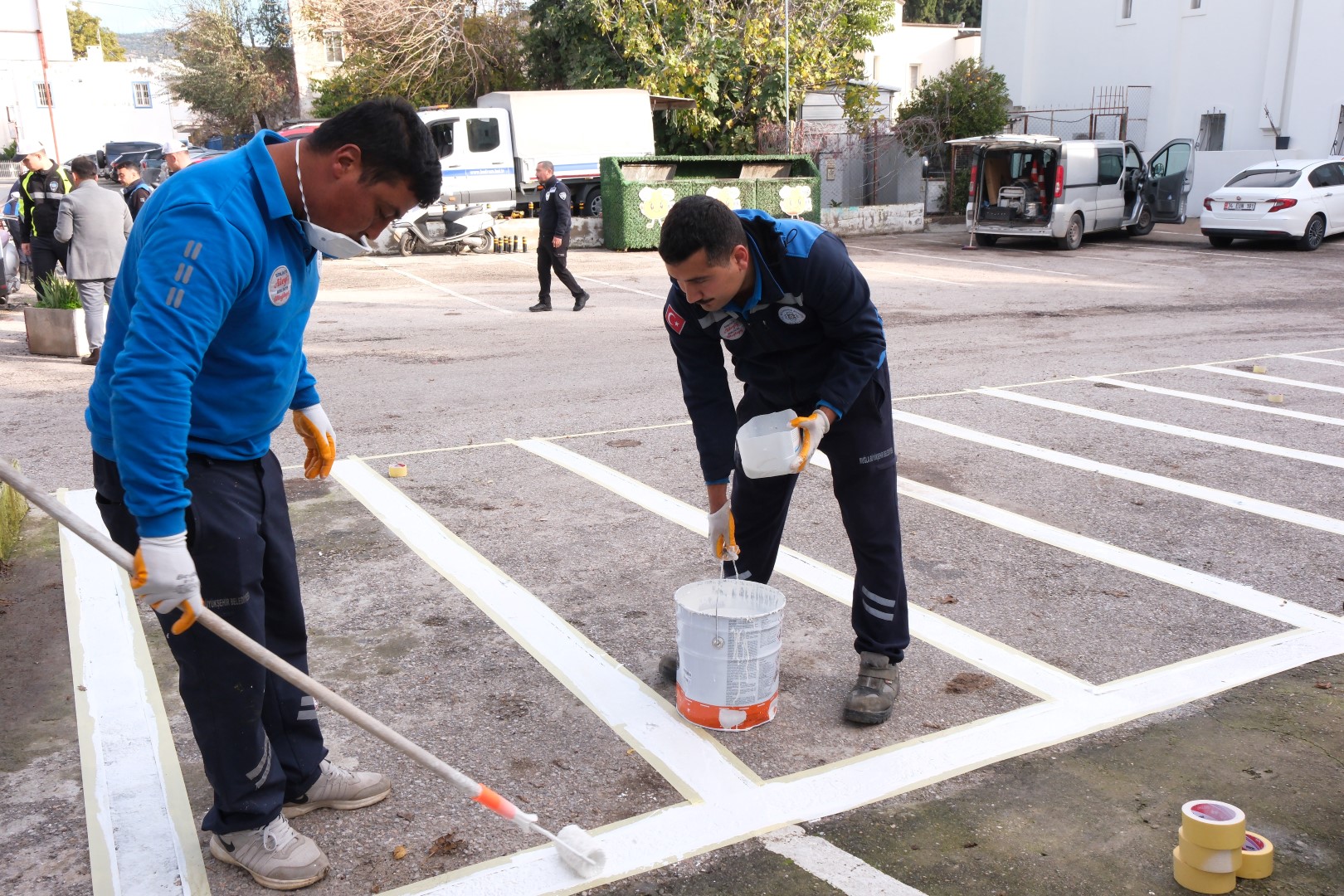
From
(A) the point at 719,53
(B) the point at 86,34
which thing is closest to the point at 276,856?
(A) the point at 719,53

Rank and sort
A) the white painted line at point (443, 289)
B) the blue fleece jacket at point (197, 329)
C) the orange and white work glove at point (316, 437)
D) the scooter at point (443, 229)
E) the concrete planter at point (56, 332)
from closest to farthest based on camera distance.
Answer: the blue fleece jacket at point (197, 329) → the orange and white work glove at point (316, 437) → the concrete planter at point (56, 332) → the white painted line at point (443, 289) → the scooter at point (443, 229)

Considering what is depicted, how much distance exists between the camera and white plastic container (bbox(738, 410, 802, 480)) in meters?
3.55

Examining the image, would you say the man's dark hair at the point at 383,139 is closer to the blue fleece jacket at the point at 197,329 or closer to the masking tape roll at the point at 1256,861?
the blue fleece jacket at the point at 197,329

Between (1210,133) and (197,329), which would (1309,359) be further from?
(1210,133)

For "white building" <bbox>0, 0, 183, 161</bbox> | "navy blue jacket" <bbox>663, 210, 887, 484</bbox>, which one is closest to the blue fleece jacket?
"navy blue jacket" <bbox>663, 210, 887, 484</bbox>

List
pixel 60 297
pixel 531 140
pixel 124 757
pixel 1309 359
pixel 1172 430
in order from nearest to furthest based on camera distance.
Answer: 1. pixel 124 757
2. pixel 1172 430
3. pixel 1309 359
4. pixel 60 297
5. pixel 531 140

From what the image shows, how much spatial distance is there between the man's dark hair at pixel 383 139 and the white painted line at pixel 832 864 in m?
2.05

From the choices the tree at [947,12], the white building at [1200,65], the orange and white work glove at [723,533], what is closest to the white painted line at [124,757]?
the orange and white work glove at [723,533]

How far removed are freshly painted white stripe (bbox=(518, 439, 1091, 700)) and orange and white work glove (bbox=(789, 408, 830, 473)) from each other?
1.29 meters

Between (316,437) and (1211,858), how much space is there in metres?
2.77

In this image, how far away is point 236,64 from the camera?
147ft

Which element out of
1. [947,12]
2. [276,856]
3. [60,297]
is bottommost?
[276,856]

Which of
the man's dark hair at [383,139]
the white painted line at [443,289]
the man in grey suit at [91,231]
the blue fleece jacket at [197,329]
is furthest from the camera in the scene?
the white painted line at [443,289]

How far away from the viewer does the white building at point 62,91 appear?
3759cm
